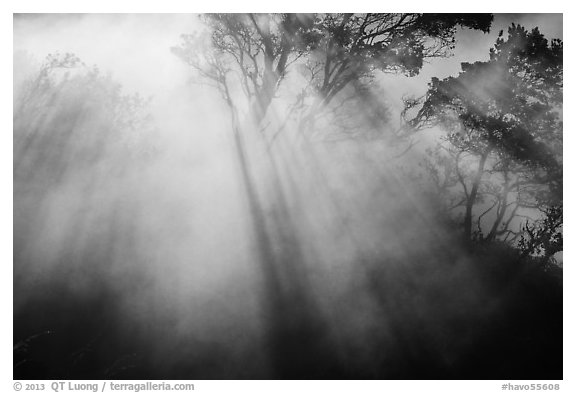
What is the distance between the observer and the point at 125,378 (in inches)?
181

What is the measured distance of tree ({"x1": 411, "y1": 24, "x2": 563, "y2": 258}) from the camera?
5.68 meters

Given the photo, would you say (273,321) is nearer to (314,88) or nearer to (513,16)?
(314,88)

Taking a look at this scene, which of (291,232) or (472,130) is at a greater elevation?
(472,130)

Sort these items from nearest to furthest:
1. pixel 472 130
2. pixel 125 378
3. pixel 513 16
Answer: pixel 125 378
pixel 513 16
pixel 472 130

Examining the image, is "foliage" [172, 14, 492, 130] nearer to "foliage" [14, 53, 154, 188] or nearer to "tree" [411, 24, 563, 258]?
"tree" [411, 24, 563, 258]

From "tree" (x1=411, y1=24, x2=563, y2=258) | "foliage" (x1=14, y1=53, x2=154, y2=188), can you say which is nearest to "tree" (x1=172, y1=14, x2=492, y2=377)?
"tree" (x1=411, y1=24, x2=563, y2=258)

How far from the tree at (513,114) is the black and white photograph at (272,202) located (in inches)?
1.8

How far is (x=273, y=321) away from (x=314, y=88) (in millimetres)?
5963

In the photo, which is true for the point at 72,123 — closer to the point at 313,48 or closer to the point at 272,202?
the point at 272,202

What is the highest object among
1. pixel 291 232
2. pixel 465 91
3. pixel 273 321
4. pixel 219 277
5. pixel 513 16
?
pixel 513 16

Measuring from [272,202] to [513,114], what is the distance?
5.85m

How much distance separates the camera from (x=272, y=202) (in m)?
7.03
